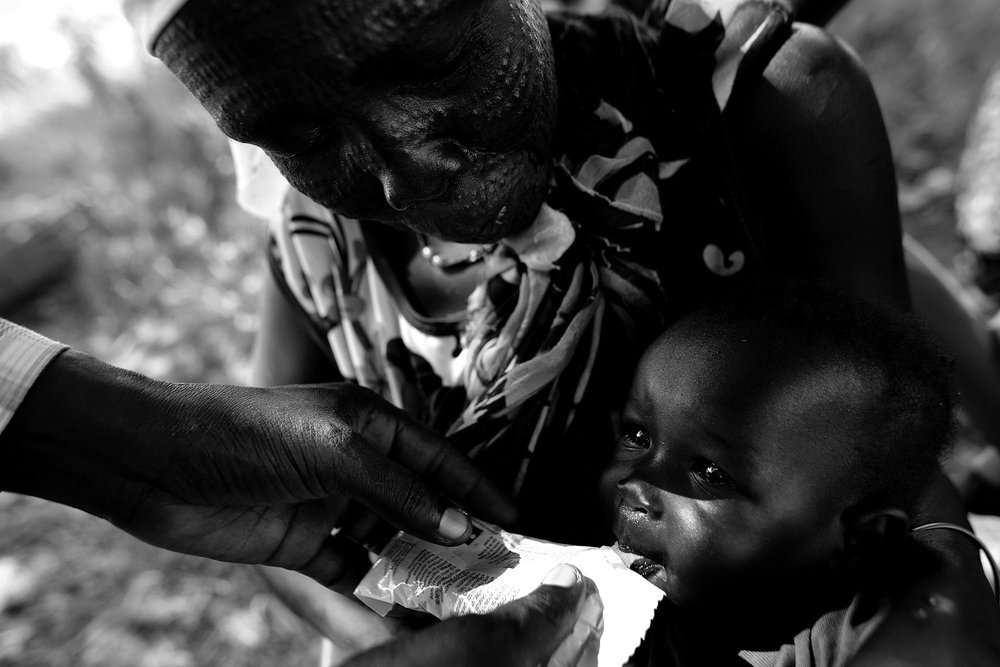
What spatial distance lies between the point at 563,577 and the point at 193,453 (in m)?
0.57

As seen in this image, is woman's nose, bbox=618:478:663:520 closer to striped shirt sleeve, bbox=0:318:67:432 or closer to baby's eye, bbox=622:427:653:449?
baby's eye, bbox=622:427:653:449

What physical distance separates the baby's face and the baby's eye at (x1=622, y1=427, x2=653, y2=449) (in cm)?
6

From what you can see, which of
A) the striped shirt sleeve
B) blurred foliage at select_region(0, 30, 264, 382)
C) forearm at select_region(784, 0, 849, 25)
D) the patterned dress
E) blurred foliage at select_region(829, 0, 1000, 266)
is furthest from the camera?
blurred foliage at select_region(0, 30, 264, 382)

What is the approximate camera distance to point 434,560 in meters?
1.11

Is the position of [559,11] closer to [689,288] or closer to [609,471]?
[689,288]

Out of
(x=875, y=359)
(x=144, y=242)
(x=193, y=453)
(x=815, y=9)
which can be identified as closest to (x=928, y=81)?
(x=815, y=9)

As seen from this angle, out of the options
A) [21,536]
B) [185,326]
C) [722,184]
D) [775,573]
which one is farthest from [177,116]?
[775,573]

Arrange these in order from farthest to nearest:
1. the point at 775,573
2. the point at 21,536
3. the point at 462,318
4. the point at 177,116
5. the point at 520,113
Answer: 1. the point at 177,116
2. the point at 21,536
3. the point at 462,318
4. the point at 775,573
5. the point at 520,113

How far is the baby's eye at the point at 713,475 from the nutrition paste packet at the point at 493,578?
7.1 inches

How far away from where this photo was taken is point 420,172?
3.01 ft

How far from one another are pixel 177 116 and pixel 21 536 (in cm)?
282

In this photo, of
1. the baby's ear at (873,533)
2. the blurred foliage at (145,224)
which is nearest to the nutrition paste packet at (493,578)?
the baby's ear at (873,533)

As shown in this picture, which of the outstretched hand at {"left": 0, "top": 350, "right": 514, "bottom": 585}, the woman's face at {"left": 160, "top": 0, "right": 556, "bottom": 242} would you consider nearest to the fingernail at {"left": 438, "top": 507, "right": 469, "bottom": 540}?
the outstretched hand at {"left": 0, "top": 350, "right": 514, "bottom": 585}

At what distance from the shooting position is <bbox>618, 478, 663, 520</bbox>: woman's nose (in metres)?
1.11
